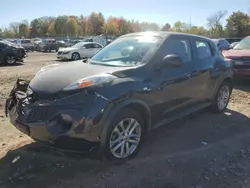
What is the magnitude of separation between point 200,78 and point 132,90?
6.22 ft

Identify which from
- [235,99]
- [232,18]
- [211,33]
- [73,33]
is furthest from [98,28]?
[235,99]

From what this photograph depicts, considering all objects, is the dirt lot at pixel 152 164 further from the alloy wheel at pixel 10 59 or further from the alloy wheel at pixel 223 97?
the alloy wheel at pixel 10 59

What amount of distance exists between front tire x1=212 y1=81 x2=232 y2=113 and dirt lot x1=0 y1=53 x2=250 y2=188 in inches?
35.7

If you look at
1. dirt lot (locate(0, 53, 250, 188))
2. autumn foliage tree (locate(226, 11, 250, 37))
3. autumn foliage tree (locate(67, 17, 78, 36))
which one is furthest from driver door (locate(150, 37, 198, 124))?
autumn foliage tree (locate(67, 17, 78, 36))

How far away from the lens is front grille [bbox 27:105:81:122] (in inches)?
135

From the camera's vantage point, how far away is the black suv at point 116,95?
346 cm

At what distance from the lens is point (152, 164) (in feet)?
13.1

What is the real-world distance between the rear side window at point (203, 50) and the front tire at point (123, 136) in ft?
6.82

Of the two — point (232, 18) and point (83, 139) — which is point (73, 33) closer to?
point (232, 18)

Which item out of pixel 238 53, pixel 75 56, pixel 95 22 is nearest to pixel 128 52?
pixel 238 53

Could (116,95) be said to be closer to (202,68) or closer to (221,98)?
(202,68)

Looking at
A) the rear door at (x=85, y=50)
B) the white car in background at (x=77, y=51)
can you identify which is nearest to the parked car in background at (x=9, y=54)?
the white car in background at (x=77, y=51)

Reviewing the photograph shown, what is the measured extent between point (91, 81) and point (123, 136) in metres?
0.83

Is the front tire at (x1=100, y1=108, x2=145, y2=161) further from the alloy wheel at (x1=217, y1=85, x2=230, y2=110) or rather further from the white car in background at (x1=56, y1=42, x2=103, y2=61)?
the white car in background at (x1=56, y1=42, x2=103, y2=61)
